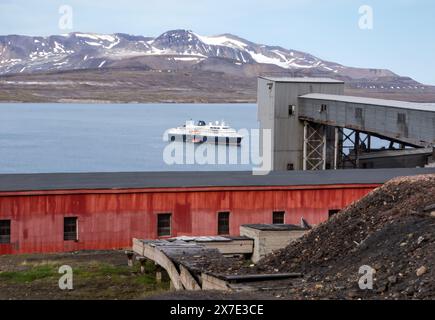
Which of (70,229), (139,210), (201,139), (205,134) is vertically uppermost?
(205,134)

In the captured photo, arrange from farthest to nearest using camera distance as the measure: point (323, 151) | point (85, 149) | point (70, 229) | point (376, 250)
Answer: point (85, 149) → point (323, 151) → point (70, 229) → point (376, 250)

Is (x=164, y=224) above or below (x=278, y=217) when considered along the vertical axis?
below

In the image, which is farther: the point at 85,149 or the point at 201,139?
the point at 201,139

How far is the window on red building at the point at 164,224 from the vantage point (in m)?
37.0

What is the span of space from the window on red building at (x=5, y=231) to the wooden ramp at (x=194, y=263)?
6630 millimetres

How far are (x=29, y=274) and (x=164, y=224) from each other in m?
8.42

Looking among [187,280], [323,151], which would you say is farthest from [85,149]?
[187,280]

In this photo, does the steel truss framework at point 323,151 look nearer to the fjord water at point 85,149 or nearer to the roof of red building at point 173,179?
the roof of red building at point 173,179

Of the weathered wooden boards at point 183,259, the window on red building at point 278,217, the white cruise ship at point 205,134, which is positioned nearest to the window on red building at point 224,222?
the window on red building at point 278,217

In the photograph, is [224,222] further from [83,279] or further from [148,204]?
[83,279]

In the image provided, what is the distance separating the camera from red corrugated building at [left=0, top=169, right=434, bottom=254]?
115 feet

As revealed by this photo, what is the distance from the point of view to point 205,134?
17088 centimetres

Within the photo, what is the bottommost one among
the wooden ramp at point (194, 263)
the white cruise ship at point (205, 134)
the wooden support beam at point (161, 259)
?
the wooden support beam at point (161, 259)
